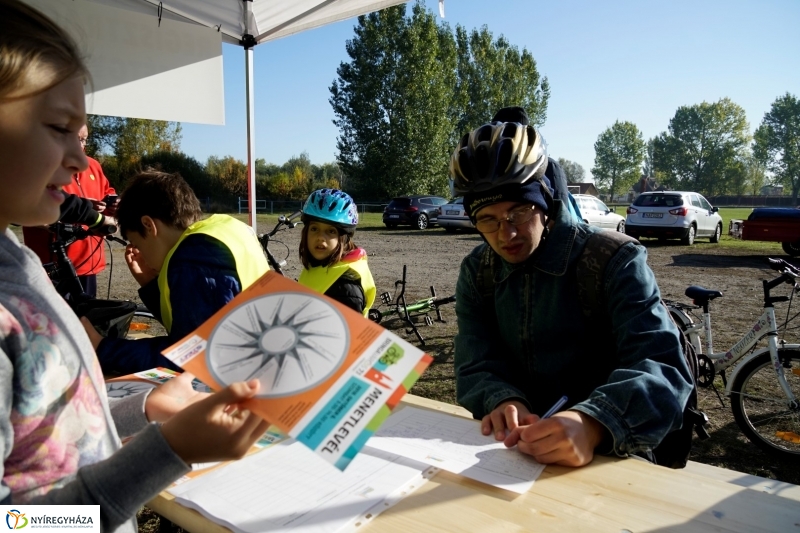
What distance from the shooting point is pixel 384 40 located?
120 ft

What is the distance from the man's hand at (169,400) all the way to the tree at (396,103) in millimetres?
37117

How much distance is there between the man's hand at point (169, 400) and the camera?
1.37 meters

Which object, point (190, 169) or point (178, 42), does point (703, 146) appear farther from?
point (178, 42)

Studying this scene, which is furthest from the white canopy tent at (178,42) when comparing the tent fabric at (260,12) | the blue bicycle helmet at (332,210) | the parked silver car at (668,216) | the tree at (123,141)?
the tree at (123,141)

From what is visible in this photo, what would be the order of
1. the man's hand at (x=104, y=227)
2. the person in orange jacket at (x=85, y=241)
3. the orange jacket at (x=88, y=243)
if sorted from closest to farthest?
the man's hand at (x=104, y=227) < the person in orange jacket at (x=85, y=241) < the orange jacket at (x=88, y=243)

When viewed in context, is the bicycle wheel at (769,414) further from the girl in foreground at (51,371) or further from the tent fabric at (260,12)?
the girl in foreground at (51,371)

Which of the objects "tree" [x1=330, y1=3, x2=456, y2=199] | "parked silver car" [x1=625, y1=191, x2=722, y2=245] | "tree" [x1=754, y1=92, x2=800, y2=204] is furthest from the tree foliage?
"tree" [x1=754, y1=92, x2=800, y2=204]

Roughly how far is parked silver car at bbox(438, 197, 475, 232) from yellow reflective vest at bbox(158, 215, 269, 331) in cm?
1876

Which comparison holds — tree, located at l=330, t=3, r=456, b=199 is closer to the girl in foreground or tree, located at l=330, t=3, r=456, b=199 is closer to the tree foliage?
the tree foliage

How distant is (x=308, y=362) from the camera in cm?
91

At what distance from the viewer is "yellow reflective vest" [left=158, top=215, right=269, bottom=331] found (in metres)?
2.32

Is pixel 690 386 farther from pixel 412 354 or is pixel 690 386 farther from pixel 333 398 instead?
pixel 333 398

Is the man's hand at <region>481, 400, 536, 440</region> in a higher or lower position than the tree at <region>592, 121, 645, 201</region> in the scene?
lower

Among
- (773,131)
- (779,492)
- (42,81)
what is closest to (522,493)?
(779,492)
